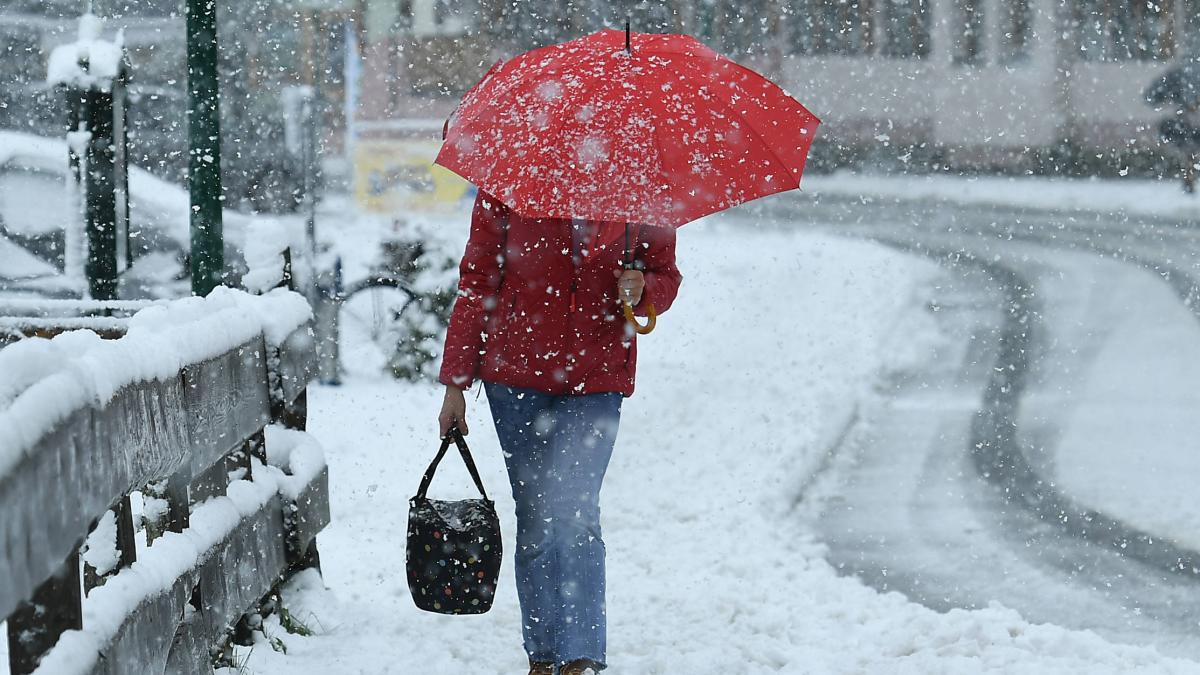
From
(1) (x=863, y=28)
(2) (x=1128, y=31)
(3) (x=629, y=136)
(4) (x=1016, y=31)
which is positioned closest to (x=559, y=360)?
(3) (x=629, y=136)

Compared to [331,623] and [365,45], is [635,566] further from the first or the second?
[365,45]

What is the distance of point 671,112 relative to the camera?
4172mm

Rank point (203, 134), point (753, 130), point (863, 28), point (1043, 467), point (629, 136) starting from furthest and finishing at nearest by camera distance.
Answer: point (863, 28)
point (1043, 467)
point (203, 134)
point (753, 130)
point (629, 136)

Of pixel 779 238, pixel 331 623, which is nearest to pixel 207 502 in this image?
pixel 331 623

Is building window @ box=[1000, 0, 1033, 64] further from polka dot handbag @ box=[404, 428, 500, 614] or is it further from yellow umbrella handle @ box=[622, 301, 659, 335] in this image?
polka dot handbag @ box=[404, 428, 500, 614]

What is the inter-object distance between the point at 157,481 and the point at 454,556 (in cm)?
101

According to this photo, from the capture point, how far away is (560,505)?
14.3ft

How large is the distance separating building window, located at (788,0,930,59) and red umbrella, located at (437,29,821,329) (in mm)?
35402

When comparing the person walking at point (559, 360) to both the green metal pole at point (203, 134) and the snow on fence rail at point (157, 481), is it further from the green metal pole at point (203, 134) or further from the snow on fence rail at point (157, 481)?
the green metal pole at point (203, 134)

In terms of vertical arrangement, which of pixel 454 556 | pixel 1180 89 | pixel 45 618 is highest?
pixel 1180 89

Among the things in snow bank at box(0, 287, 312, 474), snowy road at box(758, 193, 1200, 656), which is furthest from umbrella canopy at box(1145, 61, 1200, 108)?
snow bank at box(0, 287, 312, 474)

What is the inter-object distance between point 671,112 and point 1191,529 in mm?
4820

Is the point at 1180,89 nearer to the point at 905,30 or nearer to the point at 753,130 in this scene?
the point at 905,30

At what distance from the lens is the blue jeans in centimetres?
435
